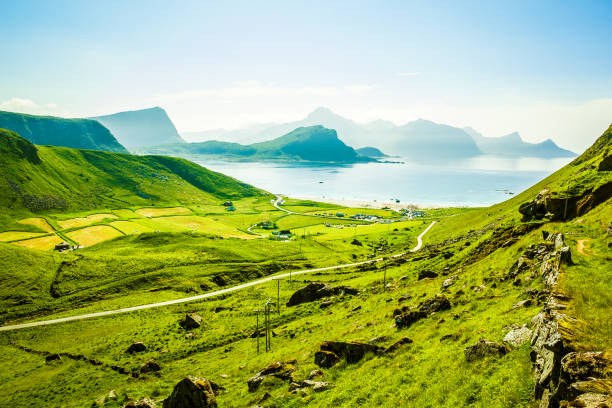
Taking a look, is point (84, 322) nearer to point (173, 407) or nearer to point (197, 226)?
point (173, 407)

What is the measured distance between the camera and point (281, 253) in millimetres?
123000

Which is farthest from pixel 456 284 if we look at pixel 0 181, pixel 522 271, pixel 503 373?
pixel 0 181

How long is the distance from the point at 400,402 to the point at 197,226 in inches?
7294

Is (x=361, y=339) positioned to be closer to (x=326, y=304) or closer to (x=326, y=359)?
(x=326, y=359)

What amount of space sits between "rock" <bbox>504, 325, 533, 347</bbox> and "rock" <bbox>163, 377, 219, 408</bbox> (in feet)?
86.4

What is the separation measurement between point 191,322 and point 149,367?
15.6 metres

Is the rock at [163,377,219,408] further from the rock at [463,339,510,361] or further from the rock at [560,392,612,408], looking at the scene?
the rock at [560,392,612,408]

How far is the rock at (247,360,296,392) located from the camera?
1209 inches

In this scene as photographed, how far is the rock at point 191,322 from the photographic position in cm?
6066

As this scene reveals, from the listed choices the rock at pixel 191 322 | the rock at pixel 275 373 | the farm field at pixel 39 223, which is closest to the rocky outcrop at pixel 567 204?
the rock at pixel 275 373

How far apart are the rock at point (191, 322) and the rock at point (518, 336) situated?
181 feet

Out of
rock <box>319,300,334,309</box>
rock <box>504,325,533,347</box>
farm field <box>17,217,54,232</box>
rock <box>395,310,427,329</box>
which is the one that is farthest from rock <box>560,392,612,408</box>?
farm field <box>17,217,54,232</box>

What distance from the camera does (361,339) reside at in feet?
108

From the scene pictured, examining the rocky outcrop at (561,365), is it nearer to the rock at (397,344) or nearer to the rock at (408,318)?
the rock at (397,344)
